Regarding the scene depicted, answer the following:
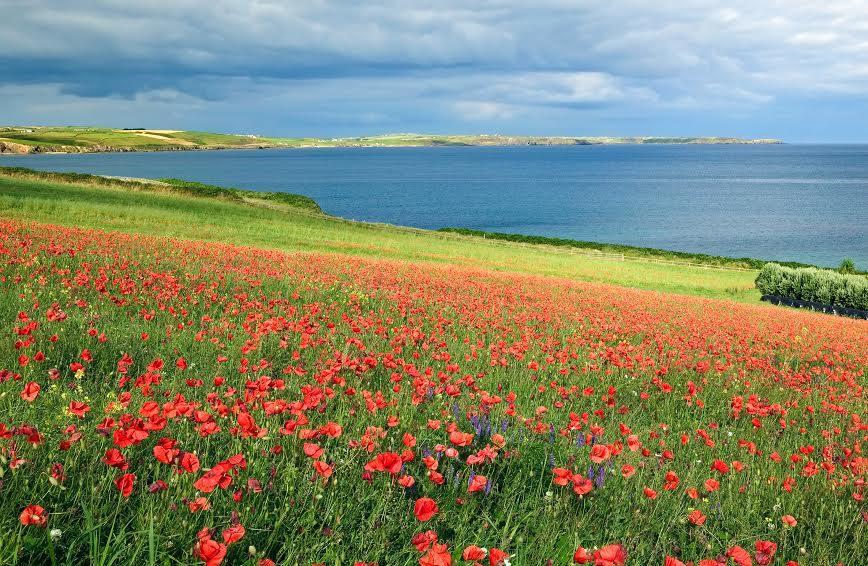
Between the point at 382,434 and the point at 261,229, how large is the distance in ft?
136

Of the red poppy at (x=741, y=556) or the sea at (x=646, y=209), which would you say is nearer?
the red poppy at (x=741, y=556)

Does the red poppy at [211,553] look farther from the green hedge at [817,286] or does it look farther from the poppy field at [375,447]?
the green hedge at [817,286]

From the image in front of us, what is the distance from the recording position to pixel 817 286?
3438 cm

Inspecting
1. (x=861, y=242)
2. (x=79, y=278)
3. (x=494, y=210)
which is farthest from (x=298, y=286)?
(x=494, y=210)

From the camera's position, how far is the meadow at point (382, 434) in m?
2.68

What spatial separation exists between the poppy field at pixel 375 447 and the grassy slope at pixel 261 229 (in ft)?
83.9

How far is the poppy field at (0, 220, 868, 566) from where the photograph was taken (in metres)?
2.64

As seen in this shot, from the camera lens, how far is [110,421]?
115 inches

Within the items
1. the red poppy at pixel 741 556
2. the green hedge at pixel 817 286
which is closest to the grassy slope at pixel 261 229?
the green hedge at pixel 817 286

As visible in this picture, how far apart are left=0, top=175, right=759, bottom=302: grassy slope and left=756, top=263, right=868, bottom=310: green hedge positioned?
4.93ft

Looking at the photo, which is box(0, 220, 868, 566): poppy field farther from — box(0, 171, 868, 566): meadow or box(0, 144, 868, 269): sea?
box(0, 144, 868, 269): sea

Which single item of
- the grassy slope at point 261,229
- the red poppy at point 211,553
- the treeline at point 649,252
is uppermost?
the red poppy at point 211,553

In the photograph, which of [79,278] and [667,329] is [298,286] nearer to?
Answer: [79,278]

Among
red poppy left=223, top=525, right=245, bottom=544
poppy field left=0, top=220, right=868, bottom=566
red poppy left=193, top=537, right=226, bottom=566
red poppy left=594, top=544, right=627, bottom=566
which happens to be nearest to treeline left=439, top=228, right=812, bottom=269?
poppy field left=0, top=220, right=868, bottom=566
